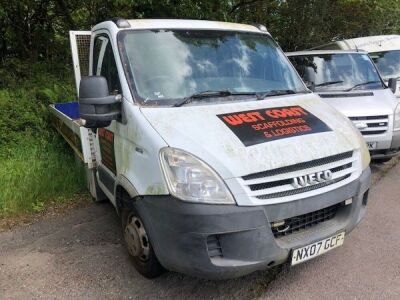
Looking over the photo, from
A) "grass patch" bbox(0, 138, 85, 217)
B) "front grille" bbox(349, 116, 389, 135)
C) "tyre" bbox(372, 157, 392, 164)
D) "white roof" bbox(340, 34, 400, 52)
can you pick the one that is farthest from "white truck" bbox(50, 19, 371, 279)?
"white roof" bbox(340, 34, 400, 52)

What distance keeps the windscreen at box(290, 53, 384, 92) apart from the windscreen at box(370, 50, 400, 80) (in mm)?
2338

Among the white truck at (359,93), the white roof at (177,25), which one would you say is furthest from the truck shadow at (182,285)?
the white truck at (359,93)

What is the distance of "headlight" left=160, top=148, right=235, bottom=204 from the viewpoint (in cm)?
290

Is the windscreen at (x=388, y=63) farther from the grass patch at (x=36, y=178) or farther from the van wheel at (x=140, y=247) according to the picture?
the van wheel at (x=140, y=247)

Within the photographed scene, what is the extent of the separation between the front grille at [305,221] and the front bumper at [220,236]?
57 mm

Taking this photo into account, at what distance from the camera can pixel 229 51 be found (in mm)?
4176

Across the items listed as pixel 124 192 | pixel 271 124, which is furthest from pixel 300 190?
pixel 124 192

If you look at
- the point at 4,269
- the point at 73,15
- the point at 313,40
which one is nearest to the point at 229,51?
the point at 4,269

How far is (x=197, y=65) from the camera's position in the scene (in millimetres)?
3875

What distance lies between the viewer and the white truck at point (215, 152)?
9.56 ft

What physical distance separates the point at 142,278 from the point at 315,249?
145 cm

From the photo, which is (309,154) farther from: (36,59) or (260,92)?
(36,59)

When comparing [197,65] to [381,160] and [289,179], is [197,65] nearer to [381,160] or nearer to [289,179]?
[289,179]

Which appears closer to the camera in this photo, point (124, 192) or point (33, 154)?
point (124, 192)
